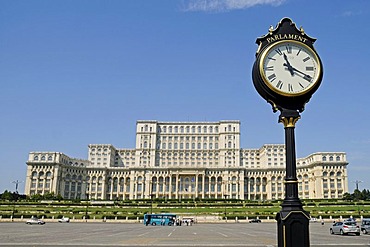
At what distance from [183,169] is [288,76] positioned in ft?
407

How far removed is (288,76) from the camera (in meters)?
6.34

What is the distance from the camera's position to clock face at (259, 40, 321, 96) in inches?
245

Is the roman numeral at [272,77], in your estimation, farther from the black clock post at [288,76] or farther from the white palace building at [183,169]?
the white palace building at [183,169]

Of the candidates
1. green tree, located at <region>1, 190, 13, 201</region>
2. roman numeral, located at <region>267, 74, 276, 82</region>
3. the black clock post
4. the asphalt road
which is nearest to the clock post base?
the black clock post

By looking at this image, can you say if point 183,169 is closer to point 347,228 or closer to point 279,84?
point 347,228

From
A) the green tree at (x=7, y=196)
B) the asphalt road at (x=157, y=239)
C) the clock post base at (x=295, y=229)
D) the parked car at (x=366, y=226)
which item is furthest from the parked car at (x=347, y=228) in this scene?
the green tree at (x=7, y=196)

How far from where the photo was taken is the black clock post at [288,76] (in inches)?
239

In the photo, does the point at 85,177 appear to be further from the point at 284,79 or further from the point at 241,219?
the point at 284,79

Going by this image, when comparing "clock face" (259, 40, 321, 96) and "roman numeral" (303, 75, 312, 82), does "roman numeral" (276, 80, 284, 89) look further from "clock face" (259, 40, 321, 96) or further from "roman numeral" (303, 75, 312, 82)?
"roman numeral" (303, 75, 312, 82)

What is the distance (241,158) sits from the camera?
14362cm

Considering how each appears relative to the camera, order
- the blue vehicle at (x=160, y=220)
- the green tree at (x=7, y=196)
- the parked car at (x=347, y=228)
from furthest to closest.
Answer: the green tree at (x=7, y=196) → the blue vehicle at (x=160, y=220) → the parked car at (x=347, y=228)

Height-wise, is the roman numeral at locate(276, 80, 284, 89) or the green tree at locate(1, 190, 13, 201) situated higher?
the roman numeral at locate(276, 80, 284, 89)

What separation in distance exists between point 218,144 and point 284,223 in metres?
136

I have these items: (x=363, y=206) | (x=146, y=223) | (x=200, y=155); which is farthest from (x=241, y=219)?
(x=200, y=155)
